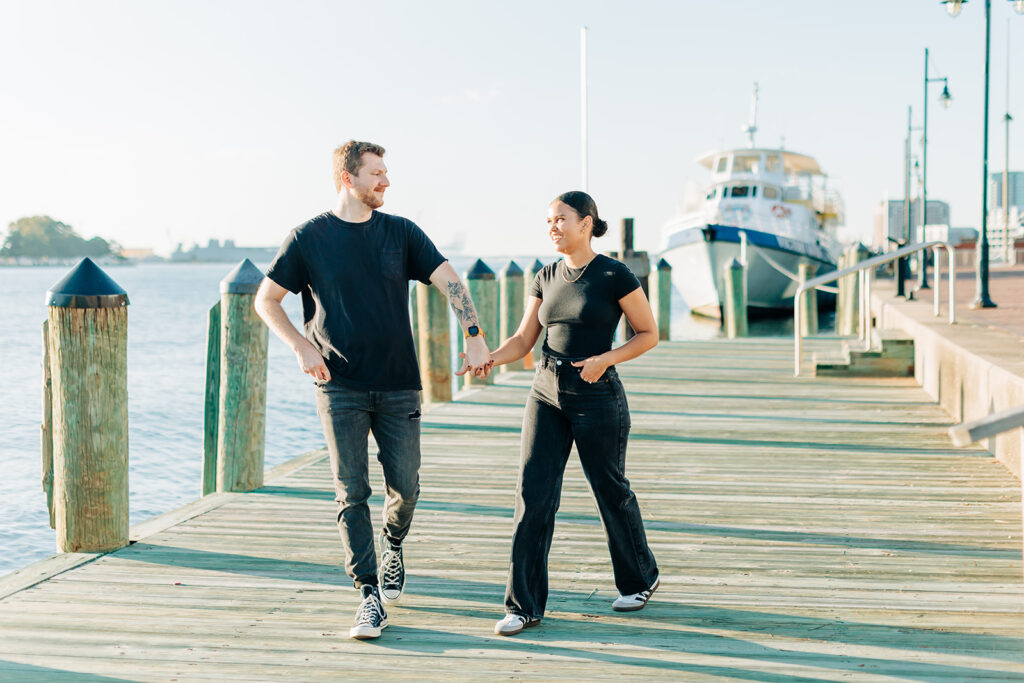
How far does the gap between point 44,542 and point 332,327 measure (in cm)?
688

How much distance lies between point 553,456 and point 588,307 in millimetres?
548

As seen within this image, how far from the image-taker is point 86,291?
A: 15.8ft

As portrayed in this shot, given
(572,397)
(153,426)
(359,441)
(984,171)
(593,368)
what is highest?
(984,171)

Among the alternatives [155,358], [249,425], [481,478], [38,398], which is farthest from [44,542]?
[155,358]

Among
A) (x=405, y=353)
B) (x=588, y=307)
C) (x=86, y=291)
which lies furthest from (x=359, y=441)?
(x=86, y=291)

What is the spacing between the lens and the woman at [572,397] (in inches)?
154

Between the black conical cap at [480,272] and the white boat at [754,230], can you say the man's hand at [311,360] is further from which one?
the white boat at [754,230]

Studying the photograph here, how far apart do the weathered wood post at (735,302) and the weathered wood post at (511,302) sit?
8.10 m

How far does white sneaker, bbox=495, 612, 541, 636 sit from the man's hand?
105cm

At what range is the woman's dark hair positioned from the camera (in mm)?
3914

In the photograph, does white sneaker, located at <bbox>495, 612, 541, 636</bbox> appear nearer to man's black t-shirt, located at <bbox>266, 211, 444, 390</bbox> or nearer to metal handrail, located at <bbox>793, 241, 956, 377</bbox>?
man's black t-shirt, located at <bbox>266, 211, 444, 390</bbox>

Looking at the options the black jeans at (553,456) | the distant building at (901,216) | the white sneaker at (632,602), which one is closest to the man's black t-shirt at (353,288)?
the black jeans at (553,456)

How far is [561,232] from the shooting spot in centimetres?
390

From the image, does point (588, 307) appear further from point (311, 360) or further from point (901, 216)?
point (901, 216)
